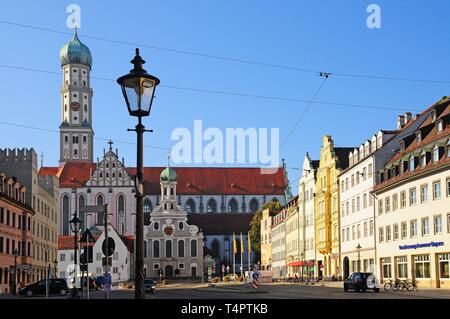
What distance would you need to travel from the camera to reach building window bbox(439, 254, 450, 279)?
159 feet

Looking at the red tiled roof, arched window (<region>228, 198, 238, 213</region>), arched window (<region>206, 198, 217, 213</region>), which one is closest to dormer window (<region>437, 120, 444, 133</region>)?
the red tiled roof

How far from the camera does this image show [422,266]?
5306 cm

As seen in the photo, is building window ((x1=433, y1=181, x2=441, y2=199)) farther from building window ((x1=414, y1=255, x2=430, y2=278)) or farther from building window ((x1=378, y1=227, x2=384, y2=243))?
building window ((x1=378, y1=227, x2=384, y2=243))

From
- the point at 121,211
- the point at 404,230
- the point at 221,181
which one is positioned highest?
the point at 221,181

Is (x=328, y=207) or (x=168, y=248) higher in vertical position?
(x=328, y=207)

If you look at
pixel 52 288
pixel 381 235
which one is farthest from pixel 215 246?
pixel 52 288

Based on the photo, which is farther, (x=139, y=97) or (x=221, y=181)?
(x=221, y=181)

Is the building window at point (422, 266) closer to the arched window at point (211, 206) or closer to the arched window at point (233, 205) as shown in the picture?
the arched window at point (233, 205)

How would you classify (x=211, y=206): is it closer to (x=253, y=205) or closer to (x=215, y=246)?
(x=253, y=205)

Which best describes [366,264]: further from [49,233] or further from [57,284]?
[49,233]

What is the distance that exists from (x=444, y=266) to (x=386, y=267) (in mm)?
12520

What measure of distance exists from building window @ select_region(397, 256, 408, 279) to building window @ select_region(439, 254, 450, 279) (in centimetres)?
649
